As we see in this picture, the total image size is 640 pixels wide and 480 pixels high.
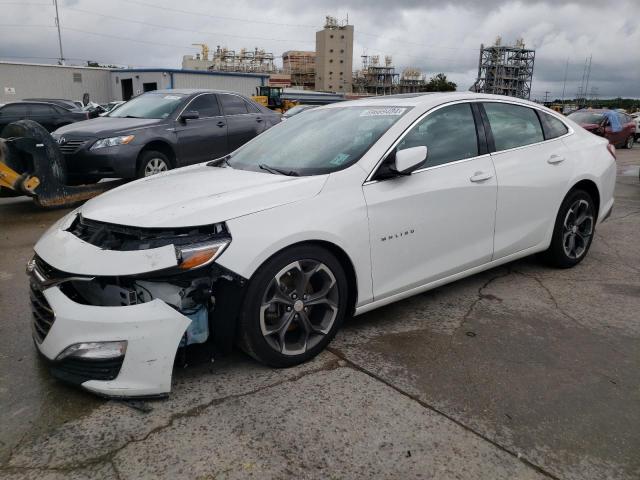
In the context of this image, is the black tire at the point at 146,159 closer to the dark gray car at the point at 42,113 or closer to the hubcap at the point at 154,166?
the hubcap at the point at 154,166

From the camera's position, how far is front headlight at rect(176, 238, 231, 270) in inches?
102

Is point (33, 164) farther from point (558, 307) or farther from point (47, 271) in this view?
point (558, 307)

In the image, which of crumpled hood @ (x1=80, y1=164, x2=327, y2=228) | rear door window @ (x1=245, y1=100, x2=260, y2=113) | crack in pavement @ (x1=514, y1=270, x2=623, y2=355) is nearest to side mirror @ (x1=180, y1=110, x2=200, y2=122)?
rear door window @ (x1=245, y1=100, x2=260, y2=113)

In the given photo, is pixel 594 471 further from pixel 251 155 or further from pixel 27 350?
pixel 27 350

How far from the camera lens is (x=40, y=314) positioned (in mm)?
2803

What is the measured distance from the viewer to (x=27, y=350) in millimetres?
3281

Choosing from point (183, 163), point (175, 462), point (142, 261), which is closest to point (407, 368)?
point (175, 462)

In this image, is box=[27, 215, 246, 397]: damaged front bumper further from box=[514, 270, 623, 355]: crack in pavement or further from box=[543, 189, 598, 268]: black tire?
box=[543, 189, 598, 268]: black tire

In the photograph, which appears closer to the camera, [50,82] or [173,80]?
[173,80]

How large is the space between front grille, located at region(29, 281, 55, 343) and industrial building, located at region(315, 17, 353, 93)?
128 m

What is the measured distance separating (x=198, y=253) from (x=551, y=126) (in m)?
3.41

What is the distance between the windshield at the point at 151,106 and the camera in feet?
26.9

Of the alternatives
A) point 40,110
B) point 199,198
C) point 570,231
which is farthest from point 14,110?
point 570,231

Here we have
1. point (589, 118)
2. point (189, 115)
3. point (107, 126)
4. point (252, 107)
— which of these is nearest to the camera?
point (107, 126)
